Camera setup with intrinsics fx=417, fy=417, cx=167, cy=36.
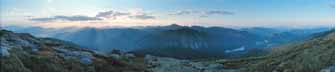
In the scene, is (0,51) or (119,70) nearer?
(0,51)

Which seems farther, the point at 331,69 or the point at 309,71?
the point at 309,71

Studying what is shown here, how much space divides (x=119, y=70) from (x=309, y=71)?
28.4 meters

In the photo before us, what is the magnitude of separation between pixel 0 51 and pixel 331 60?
43.2 m

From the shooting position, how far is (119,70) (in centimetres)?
6569

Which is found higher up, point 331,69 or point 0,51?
point 0,51

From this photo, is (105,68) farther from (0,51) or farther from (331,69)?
(331,69)

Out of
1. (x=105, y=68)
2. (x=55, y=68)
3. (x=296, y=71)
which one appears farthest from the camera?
(x=105, y=68)

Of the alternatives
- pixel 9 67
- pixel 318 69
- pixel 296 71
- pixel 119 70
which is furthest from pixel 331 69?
pixel 9 67

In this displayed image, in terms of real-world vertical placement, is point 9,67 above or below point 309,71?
above

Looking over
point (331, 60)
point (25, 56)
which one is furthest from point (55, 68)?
point (331, 60)

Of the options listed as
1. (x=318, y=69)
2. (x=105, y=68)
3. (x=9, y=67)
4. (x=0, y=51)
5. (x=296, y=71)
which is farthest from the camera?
(x=105, y=68)

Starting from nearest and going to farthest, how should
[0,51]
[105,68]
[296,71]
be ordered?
[0,51] < [296,71] < [105,68]

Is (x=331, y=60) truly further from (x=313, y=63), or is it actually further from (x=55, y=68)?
(x=55, y=68)

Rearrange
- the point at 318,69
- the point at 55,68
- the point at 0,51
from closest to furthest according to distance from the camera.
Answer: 1. the point at 0,51
2. the point at 55,68
3. the point at 318,69
